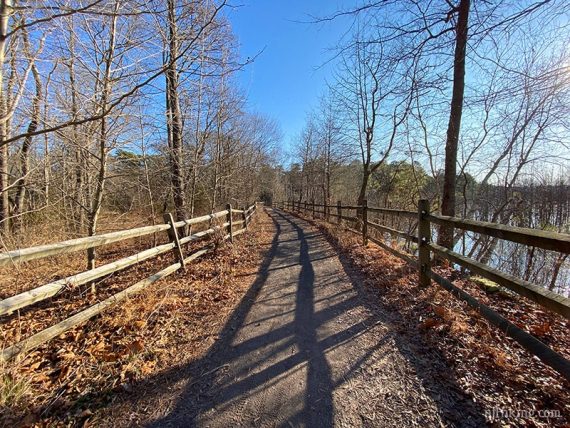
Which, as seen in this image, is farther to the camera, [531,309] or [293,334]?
[531,309]

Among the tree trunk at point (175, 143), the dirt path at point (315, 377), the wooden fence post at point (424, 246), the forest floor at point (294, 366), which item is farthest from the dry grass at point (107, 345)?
the tree trunk at point (175, 143)

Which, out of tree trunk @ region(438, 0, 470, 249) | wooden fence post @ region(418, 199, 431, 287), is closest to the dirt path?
wooden fence post @ region(418, 199, 431, 287)

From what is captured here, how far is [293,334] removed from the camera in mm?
2967

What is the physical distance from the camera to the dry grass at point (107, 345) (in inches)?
77.0

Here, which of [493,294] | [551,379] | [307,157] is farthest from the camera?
[307,157]

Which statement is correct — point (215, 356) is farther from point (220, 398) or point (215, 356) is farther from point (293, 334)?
point (293, 334)

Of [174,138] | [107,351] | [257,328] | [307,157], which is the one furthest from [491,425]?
[307,157]

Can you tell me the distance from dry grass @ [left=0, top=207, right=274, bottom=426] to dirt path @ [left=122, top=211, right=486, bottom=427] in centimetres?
34

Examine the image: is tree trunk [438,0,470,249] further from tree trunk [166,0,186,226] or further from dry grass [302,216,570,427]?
tree trunk [166,0,186,226]

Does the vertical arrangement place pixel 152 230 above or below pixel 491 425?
above

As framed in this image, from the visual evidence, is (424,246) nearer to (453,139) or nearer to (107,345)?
(453,139)

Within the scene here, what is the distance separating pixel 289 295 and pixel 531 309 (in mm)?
3228

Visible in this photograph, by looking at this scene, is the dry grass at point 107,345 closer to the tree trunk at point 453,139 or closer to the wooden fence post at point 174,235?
the wooden fence post at point 174,235

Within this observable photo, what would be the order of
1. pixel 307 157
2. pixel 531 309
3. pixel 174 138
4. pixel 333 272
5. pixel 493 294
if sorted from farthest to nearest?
pixel 307 157, pixel 174 138, pixel 333 272, pixel 493 294, pixel 531 309
